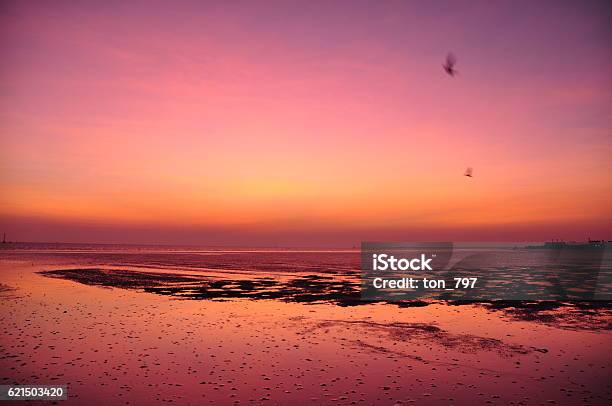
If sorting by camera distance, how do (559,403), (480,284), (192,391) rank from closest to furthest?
(559,403), (192,391), (480,284)

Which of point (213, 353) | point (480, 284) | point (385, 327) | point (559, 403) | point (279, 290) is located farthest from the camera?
point (480, 284)

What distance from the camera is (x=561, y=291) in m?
30.5

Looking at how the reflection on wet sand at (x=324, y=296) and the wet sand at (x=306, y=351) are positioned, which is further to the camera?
the reflection on wet sand at (x=324, y=296)

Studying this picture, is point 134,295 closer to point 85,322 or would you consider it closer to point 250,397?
point 85,322

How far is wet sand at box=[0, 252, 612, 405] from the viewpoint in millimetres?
10312

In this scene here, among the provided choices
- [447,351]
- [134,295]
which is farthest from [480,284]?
[134,295]

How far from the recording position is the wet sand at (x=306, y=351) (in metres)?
10.3

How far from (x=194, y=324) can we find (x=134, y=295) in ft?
34.4

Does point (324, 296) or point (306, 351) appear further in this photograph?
point (324, 296)

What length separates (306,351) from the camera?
45.5 ft

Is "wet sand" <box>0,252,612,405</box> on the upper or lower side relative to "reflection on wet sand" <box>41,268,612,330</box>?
upper

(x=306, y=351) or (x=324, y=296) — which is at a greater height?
(x=306, y=351)

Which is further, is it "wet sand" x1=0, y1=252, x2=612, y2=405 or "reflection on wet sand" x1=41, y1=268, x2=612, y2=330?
"reflection on wet sand" x1=41, y1=268, x2=612, y2=330

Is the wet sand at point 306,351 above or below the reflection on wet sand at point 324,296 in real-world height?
above
